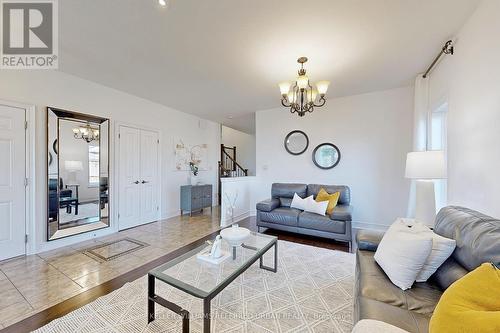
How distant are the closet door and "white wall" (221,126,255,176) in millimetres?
4780

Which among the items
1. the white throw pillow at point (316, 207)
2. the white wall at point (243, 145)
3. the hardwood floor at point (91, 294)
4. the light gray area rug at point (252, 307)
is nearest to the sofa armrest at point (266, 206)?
the white throw pillow at point (316, 207)

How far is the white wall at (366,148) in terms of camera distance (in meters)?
3.78

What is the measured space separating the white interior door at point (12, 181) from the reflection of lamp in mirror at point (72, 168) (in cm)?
46

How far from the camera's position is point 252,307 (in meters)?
1.77

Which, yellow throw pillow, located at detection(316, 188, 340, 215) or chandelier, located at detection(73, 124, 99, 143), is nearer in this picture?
chandelier, located at detection(73, 124, 99, 143)

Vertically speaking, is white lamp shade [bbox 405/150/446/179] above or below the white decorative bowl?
above

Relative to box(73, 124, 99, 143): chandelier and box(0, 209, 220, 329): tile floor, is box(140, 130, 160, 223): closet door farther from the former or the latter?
box(73, 124, 99, 143): chandelier

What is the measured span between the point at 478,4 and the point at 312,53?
4.68ft

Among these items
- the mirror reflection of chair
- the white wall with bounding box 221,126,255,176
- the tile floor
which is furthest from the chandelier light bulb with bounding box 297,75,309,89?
the white wall with bounding box 221,126,255,176

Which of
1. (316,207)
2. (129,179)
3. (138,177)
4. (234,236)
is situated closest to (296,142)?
(316,207)

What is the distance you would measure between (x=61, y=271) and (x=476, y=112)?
176 inches

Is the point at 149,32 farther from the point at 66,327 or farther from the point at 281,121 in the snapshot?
the point at 281,121

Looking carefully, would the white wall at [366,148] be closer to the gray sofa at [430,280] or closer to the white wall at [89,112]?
the gray sofa at [430,280]

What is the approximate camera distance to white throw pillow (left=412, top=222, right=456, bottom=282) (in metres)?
1.36
